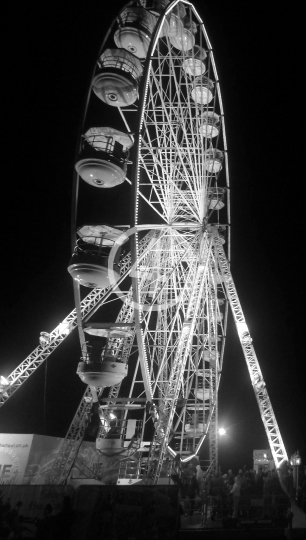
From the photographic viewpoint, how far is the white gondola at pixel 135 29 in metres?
16.7

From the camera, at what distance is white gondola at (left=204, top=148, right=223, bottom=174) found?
1767 centimetres

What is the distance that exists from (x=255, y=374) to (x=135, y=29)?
39.6ft

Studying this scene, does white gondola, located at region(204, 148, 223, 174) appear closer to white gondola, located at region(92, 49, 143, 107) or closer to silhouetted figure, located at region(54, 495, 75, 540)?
white gondola, located at region(92, 49, 143, 107)

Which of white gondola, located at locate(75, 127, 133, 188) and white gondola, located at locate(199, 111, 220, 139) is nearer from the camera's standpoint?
white gondola, located at locate(75, 127, 133, 188)

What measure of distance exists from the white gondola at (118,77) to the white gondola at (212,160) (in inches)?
136

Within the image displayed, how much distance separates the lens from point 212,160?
1814cm

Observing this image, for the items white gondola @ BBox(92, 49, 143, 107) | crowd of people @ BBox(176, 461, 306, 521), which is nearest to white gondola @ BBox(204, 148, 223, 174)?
white gondola @ BBox(92, 49, 143, 107)

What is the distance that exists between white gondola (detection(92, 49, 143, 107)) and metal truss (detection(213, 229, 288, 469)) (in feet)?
18.2

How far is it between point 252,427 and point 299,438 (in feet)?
13.0

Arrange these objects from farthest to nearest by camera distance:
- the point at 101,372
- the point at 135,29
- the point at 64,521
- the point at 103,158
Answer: the point at 135,29 → the point at 101,372 → the point at 103,158 → the point at 64,521

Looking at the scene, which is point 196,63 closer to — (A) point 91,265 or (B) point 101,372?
(A) point 91,265

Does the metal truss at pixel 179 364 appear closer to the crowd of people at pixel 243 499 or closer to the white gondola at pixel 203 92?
the crowd of people at pixel 243 499

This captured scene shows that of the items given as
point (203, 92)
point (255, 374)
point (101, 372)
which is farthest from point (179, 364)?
point (203, 92)

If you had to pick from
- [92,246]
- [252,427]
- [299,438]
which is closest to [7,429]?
[252,427]
